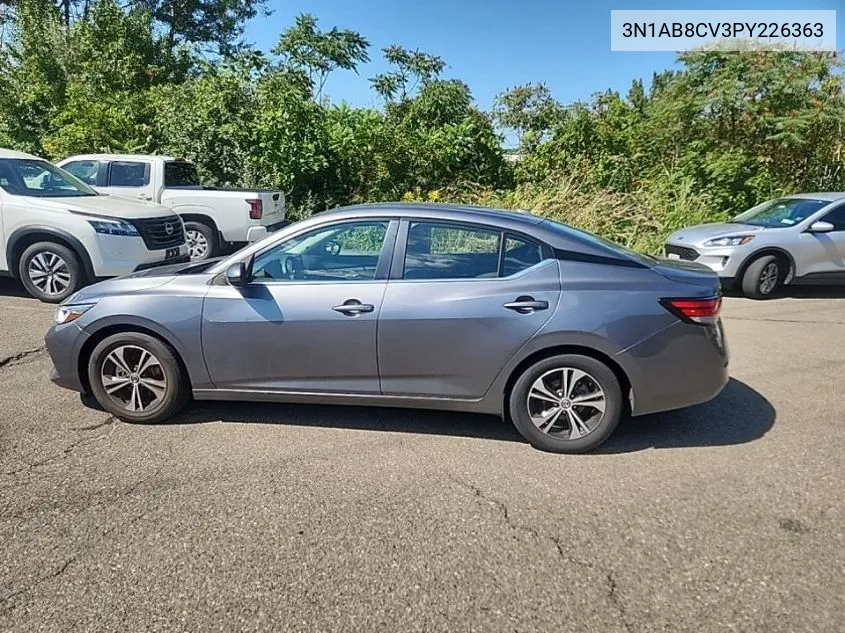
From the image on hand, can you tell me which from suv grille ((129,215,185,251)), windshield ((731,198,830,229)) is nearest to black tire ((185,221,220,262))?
suv grille ((129,215,185,251))

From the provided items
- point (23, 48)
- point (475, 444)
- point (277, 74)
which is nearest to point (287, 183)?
point (277, 74)

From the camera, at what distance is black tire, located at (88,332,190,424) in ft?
13.1

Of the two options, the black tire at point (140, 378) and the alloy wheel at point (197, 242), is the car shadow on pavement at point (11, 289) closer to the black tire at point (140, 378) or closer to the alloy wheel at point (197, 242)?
the alloy wheel at point (197, 242)

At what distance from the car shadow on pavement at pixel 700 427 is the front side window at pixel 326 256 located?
1912 mm

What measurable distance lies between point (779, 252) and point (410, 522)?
7779mm

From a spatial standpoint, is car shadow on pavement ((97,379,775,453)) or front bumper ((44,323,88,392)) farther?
front bumper ((44,323,88,392))

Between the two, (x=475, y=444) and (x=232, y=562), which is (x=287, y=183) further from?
(x=232, y=562)

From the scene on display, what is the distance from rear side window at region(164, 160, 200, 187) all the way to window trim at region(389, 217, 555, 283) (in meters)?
8.07

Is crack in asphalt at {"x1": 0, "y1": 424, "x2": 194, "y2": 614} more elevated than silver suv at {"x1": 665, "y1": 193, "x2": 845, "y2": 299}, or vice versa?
silver suv at {"x1": 665, "y1": 193, "x2": 845, "y2": 299}

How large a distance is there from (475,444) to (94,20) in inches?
766

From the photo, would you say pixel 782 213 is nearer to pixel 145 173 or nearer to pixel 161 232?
pixel 161 232

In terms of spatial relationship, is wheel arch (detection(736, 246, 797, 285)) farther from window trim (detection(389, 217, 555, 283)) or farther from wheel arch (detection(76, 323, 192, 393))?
wheel arch (detection(76, 323, 192, 393))

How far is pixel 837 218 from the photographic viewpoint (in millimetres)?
8680

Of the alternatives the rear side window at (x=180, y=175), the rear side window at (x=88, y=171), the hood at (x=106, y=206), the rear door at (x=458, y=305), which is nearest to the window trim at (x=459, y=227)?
the rear door at (x=458, y=305)
